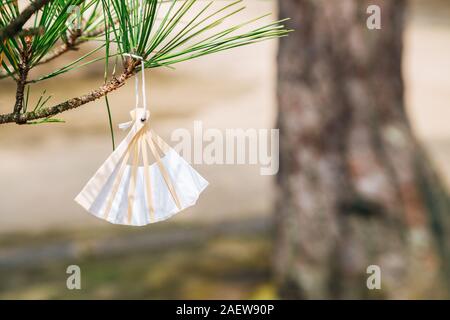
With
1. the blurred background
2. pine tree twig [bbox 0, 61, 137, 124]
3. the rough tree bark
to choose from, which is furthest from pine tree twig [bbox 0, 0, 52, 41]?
the blurred background

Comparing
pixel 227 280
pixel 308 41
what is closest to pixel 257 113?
pixel 227 280

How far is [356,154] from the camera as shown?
2057 mm

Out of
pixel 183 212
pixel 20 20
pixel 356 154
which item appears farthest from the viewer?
pixel 183 212

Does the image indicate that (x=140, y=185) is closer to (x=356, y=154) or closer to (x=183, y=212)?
(x=356, y=154)

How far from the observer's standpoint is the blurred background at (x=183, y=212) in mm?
2766

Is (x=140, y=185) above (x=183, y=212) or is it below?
above

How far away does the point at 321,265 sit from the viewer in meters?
2.19

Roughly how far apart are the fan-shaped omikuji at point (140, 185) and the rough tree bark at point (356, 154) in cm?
148

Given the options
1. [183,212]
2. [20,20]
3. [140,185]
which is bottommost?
[183,212]

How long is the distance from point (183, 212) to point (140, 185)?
2.97 meters

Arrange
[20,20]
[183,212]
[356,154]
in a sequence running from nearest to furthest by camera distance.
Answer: [20,20]
[356,154]
[183,212]

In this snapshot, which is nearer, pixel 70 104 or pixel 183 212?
pixel 70 104

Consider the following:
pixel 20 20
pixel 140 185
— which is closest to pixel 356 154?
pixel 140 185

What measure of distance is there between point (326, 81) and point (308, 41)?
0.15m
